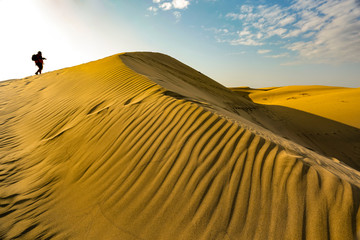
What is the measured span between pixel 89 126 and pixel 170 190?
2.10 meters

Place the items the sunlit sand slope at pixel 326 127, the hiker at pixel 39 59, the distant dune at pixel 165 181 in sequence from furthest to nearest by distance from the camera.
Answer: the hiker at pixel 39 59
the sunlit sand slope at pixel 326 127
the distant dune at pixel 165 181

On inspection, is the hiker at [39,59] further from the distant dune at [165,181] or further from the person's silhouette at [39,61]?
the distant dune at [165,181]

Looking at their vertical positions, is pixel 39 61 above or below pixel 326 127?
above

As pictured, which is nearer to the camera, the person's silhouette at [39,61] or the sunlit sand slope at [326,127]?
the sunlit sand slope at [326,127]

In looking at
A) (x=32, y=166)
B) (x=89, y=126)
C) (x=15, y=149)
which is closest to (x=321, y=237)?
(x=89, y=126)

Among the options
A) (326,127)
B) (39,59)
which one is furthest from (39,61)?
(326,127)

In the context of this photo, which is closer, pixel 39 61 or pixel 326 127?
pixel 326 127

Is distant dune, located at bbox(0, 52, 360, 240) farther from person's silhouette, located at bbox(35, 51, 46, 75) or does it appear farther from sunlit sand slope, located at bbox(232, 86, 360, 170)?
person's silhouette, located at bbox(35, 51, 46, 75)

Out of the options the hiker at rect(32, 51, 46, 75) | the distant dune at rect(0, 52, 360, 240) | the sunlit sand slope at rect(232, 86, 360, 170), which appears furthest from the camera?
the hiker at rect(32, 51, 46, 75)

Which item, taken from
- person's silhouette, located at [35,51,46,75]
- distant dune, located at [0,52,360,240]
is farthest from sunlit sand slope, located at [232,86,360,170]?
person's silhouette, located at [35,51,46,75]

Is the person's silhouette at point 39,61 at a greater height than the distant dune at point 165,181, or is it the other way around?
the person's silhouette at point 39,61

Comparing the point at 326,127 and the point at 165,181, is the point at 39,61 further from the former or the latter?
the point at 326,127

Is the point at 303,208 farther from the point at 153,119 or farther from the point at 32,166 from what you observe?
the point at 32,166

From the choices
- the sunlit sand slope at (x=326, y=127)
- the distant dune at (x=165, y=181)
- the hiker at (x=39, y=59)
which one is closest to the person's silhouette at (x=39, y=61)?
the hiker at (x=39, y=59)
